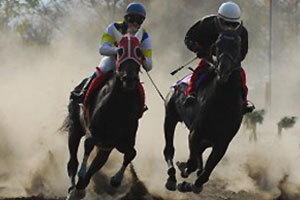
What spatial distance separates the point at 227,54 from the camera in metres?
9.66

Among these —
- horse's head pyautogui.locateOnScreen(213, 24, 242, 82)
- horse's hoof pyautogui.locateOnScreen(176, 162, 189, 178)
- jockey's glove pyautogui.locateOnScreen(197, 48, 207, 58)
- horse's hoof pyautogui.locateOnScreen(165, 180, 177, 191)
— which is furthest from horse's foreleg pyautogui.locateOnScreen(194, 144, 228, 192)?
jockey's glove pyautogui.locateOnScreen(197, 48, 207, 58)

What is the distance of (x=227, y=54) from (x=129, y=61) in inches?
57.8

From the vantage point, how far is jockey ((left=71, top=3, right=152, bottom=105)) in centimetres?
993

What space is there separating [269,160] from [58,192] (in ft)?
16.6

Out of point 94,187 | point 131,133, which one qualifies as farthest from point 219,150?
point 94,187

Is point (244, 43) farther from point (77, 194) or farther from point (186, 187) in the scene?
point (77, 194)

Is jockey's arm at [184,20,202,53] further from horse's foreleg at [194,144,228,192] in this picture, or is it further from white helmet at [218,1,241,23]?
horse's foreleg at [194,144,228,192]

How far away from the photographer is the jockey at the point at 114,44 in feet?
32.6

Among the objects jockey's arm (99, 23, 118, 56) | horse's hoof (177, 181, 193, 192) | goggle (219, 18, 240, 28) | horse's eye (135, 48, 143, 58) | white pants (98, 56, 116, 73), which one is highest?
goggle (219, 18, 240, 28)

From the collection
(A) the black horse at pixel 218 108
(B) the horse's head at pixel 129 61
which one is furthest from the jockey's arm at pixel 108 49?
(A) the black horse at pixel 218 108

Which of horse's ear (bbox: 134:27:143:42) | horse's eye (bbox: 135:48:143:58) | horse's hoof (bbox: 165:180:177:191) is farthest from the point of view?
horse's hoof (bbox: 165:180:177:191)

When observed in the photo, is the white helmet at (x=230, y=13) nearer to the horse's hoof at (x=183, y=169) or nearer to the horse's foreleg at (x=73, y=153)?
the horse's hoof at (x=183, y=169)

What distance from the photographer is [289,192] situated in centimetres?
1370

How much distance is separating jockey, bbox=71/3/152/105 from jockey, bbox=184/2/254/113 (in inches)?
40.8
